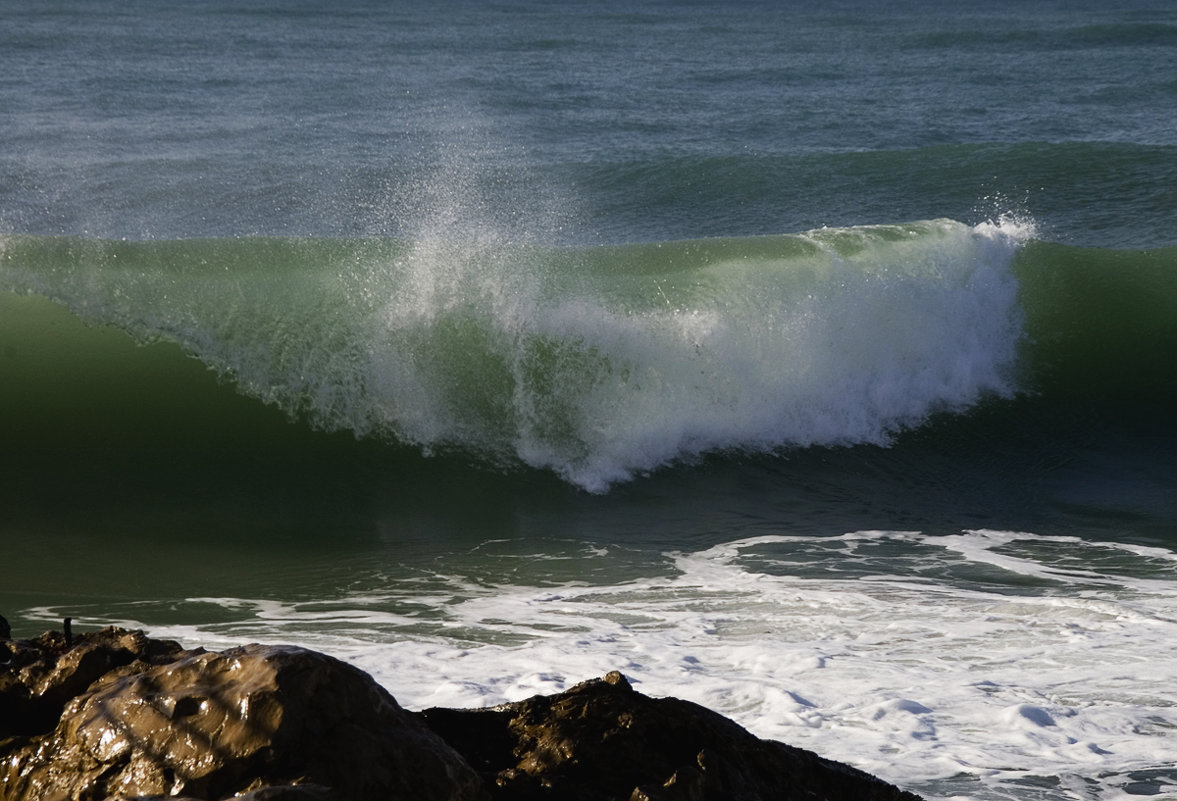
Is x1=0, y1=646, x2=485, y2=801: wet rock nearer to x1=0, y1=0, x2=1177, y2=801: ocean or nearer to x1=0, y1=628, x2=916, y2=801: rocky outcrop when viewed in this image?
x1=0, y1=628, x2=916, y2=801: rocky outcrop

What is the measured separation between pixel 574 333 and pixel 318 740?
7296 mm

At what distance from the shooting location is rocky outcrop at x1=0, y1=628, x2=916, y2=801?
2.66 metres

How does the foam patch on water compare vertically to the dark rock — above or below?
below

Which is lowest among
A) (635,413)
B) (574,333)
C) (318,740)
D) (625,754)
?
(625,754)

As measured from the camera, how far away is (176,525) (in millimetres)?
7672

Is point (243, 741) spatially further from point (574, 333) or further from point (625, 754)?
point (574, 333)

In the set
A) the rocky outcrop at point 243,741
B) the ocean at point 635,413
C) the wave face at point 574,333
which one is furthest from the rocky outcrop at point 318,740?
the wave face at point 574,333

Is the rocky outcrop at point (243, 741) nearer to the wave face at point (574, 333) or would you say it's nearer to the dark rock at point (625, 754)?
the dark rock at point (625, 754)

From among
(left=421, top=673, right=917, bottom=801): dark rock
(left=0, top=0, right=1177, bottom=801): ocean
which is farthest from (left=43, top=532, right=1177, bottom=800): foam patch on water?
(left=421, top=673, right=917, bottom=801): dark rock

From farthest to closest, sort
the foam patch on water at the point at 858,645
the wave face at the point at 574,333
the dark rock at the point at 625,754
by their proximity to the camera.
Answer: the wave face at the point at 574,333 < the foam patch on water at the point at 858,645 < the dark rock at the point at 625,754

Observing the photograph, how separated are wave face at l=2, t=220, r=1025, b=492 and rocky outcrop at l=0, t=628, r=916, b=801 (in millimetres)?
5553

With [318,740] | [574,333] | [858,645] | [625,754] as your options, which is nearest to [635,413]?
[574,333]

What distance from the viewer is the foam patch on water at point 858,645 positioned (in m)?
4.31

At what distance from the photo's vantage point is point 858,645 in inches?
214
